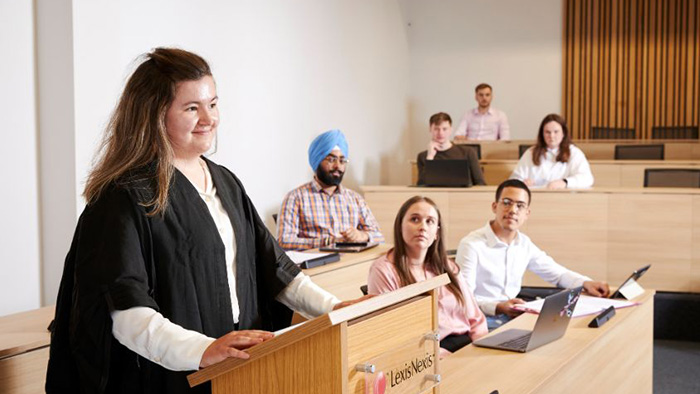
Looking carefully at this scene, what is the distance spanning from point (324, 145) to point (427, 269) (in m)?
2.27

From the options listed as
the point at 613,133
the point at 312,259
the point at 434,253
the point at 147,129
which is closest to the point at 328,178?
the point at 312,259

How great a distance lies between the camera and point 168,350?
1.66m

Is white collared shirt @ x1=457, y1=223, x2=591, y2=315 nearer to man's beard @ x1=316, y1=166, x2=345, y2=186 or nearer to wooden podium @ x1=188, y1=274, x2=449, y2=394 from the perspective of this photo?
man's beard @ x1=316, y1=166, x2=345, y2=186

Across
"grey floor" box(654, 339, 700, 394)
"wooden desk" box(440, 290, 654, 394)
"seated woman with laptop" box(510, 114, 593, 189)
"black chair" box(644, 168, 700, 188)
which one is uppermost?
"seated woman with laptop" box(510, 114, 593, 189)

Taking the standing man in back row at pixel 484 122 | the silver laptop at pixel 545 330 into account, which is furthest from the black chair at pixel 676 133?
the silver laptop at pixel 545 330

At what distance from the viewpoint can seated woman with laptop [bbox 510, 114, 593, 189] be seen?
6.99 m

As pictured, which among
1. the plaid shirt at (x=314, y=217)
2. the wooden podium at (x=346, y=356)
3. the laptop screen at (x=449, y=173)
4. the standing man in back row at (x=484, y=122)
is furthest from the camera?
the standing man in back row at (x=484, y=122)

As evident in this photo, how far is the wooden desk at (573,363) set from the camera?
2.61m

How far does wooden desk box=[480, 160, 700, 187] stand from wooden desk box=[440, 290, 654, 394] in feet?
15.6

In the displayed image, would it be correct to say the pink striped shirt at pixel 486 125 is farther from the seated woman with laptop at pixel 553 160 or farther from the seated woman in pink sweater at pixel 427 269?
the seated woman in pink sweater at pixel 427 269

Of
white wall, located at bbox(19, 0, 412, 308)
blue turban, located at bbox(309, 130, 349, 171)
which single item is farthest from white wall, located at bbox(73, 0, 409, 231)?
blue turban, located at bbox(309, 130, 349, 171)

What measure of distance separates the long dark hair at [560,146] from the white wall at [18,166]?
4253mm

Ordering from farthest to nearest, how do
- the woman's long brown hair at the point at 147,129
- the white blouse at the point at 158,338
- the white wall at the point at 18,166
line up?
1. the white wall at the point at 18,166
2. the woman's long brown hair at the point at 147,129
3. the white blouse at the point at 158,338

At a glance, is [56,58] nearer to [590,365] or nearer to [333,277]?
[333,277]
